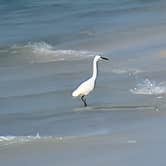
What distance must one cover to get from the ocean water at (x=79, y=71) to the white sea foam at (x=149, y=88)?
2cm

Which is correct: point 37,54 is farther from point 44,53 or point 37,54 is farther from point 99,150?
point 99,150

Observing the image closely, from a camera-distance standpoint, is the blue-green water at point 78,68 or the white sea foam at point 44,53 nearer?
→ the blue-green water at point 78,68

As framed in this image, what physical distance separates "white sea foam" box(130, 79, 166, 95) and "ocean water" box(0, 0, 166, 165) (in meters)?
0.02

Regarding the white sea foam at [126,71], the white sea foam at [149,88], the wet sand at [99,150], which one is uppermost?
the wet sand at [99,150]

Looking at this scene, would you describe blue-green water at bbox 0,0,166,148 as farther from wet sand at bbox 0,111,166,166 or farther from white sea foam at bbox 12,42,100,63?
wet sand at bbox 0,111,166,166

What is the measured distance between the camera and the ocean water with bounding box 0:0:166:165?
1036 centimetres

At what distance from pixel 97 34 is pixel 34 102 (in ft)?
25.4

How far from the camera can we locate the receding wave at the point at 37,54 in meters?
16.4

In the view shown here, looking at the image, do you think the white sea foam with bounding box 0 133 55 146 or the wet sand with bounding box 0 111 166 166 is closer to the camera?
the wet sand with bounding box 0 111 166 166

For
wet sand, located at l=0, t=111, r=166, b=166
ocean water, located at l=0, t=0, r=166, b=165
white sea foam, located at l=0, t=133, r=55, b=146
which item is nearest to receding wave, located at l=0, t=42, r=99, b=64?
ocean water, located at l=0, t=0, r=166, b=165

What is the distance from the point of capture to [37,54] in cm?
1748

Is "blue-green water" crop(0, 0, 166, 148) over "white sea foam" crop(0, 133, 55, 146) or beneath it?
beneath

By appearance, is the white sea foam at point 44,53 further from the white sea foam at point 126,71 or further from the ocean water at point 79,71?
the white sea foam at point 126,71

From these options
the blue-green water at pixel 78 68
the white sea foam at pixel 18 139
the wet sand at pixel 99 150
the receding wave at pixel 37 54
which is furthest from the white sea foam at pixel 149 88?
the receding wave at pixel 37 54
